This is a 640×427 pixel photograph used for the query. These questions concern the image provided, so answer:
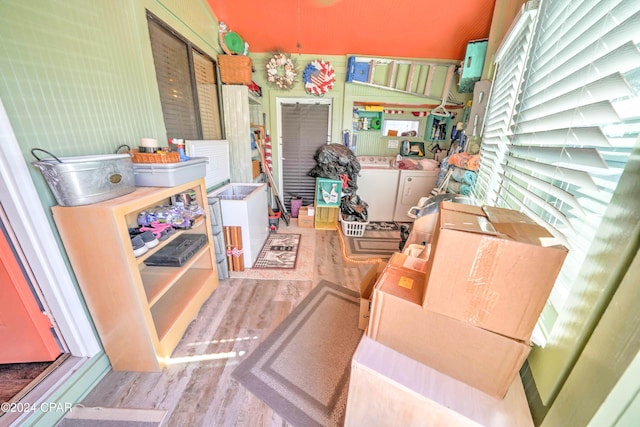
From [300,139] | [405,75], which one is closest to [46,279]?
[300,139]

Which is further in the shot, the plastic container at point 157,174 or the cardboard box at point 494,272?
the plastic container at point 157,174

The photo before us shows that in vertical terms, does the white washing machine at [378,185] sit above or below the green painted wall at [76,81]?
below

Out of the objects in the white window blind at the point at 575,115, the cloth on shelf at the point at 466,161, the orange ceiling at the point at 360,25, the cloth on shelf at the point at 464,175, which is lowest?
the cloth on shelf at the point at 464,175

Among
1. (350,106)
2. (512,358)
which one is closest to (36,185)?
(512,358)

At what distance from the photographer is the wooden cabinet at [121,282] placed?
3.34 feet

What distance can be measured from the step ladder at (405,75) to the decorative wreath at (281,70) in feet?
2.64

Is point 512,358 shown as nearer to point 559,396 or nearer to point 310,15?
point 559,396

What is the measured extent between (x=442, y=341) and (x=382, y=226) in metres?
2.75

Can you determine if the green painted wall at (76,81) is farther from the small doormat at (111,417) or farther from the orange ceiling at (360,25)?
the orange ceiling at (360,25)

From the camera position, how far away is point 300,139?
11.8 ft

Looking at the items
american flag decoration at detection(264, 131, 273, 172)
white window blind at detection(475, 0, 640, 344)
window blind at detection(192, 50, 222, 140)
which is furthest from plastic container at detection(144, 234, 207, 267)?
american flag decoration at detection(264, 131, 273, 172)

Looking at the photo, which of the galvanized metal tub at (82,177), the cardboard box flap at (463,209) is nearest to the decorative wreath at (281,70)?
the galvanized metal tub at (82,177)

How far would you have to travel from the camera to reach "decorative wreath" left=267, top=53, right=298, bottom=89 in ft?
10.1

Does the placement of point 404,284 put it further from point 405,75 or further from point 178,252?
point 405,75
